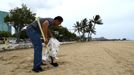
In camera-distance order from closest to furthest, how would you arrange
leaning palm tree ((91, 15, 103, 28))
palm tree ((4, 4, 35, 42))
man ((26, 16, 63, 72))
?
man ((26, 16, 63, 72)) < palm tree ((4, 4, 35, 42)) < leaning palm tree ((91, 15, 103, 28))

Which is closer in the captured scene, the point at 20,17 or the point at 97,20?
the point at 20,17

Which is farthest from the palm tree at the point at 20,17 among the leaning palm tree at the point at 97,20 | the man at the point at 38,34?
the leaning palm tree at the point at 97,20

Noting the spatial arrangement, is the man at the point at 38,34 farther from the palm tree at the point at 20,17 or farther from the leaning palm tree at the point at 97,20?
the leaning palm tree at the point at 97,20

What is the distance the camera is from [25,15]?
1828 inches

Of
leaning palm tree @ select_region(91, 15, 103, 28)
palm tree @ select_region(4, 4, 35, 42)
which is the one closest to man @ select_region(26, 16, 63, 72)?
palm tree @ select_region(4, 4, 35, 42)

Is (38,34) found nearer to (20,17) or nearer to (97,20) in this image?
(20,17)

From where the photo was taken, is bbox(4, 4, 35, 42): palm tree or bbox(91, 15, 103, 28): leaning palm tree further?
bbox(91, 15, 103, 28): leaning palm tree

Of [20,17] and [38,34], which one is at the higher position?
[20,17]

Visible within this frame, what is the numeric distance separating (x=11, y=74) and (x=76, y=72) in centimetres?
165

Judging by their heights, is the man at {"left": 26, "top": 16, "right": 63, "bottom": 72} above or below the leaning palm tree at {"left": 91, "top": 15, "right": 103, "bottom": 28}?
below

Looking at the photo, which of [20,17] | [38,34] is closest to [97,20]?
[20,17]

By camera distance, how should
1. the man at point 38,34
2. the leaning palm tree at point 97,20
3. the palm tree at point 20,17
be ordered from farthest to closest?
the leaning palm tree at point 97,20, the palm tree at point 20,17, the man at point 38,34

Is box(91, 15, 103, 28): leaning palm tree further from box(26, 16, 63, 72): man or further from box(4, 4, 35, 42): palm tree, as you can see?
box(26, 16, 63, 72): man

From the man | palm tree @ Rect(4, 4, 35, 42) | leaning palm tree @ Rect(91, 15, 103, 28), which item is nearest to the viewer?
the man
